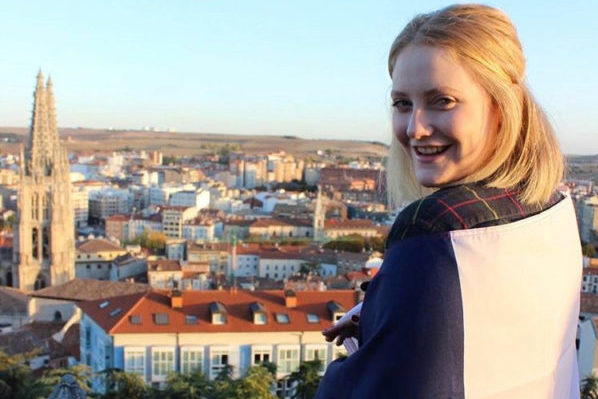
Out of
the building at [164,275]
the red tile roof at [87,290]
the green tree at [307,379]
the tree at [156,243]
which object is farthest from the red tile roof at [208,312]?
the tree at [156,243]

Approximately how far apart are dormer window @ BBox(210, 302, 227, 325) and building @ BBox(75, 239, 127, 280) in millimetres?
26784

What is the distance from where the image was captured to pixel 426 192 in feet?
5.02

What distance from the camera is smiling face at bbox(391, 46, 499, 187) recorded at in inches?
46.2

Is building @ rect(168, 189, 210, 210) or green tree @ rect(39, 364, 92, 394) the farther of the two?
building @ rect(168, 189, 210, 210)

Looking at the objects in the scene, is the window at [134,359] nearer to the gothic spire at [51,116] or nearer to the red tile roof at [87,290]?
the red tile roof at [87,290]

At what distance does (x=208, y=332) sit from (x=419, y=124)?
48.8ft

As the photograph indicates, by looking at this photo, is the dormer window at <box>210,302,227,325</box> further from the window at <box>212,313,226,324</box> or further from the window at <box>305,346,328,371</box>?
the window at <box>305,346,328,371</box>

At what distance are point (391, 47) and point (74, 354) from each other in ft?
62.5

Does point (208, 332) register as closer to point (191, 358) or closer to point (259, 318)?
point (191, 358)

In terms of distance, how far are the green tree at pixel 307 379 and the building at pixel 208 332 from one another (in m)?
2.76

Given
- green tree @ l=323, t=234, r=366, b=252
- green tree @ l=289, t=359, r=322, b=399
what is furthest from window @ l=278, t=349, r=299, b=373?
green tree @ l=323, t=234, r=366, b=252

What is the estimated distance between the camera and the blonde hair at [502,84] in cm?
118

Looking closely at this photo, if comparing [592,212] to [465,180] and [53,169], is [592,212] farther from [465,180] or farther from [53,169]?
[465,180]

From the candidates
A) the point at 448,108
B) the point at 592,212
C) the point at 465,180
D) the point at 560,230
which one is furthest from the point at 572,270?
the point at 592,212
